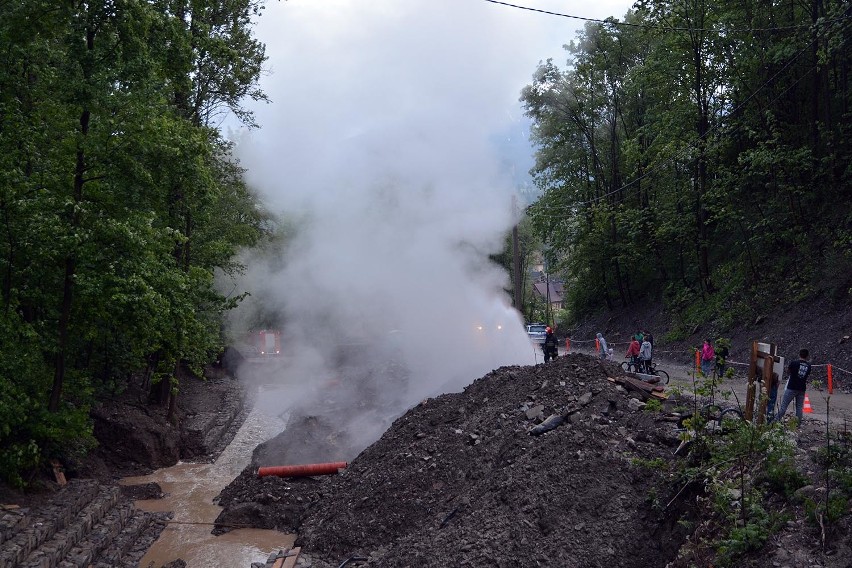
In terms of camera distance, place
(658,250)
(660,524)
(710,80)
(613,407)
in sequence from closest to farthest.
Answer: (660,524), (613,407), (710,80), (658,250)

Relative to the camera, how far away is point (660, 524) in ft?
24.3

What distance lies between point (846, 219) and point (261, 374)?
86.8 feet

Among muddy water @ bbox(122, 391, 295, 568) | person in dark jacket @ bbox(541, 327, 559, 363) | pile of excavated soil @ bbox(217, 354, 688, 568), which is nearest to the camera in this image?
pile of excavated soil @ bbox(217, 354, 688, 568)

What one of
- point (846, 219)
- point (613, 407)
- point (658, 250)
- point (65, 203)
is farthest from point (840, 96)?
point (65, 203)

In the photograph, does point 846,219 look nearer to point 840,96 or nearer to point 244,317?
point 840,96

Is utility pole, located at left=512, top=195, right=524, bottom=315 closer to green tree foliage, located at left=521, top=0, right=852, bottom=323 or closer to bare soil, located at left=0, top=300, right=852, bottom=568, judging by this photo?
green tree foliage, located at left=521, top=0, right=852, bottom=323

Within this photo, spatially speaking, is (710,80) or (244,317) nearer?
(710,80)

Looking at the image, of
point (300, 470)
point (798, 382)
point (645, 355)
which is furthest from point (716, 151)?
point (300, 470)

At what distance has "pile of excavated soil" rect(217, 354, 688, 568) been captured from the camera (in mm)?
7648

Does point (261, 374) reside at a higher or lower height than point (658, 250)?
lower

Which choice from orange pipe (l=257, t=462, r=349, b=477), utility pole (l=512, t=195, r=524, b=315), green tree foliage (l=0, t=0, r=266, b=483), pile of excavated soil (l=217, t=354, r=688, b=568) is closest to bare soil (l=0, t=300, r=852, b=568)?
pile of excavated soil (l=217, t=354, r=688, b=568)

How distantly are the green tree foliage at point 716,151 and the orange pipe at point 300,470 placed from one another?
13775 millimetres

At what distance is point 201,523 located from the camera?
43.4ft

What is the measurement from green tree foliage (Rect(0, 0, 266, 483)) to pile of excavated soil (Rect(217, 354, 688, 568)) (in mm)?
4226
